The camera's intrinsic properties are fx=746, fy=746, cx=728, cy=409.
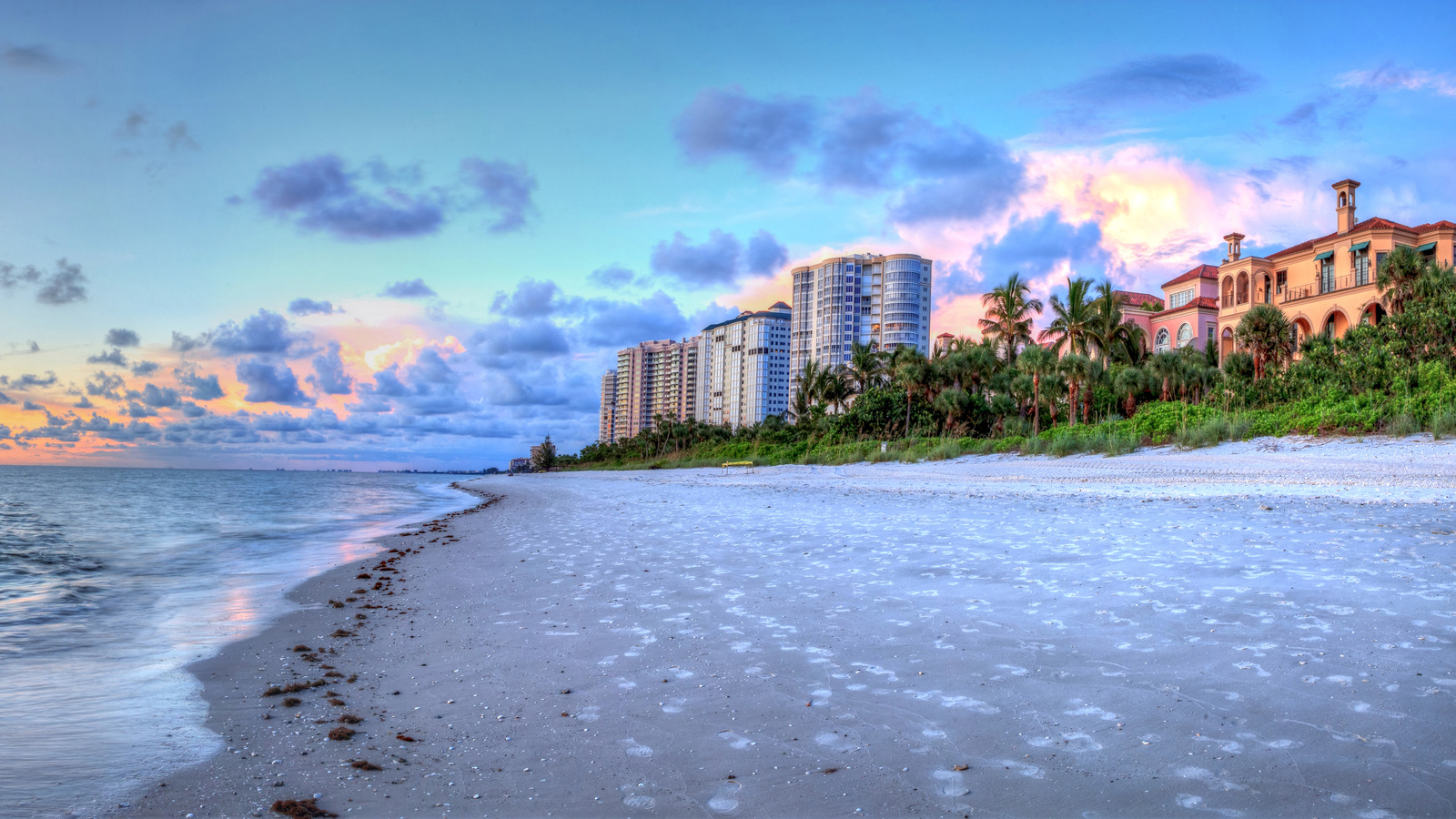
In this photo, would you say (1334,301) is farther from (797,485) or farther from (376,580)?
(376,580)

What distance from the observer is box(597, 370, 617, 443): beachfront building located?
169625mm

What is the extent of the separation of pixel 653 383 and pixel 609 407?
21321mm

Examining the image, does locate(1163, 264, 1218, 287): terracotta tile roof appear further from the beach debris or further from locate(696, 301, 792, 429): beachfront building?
locate(696, 301, 792, 429): beachfront building

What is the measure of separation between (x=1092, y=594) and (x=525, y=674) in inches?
168

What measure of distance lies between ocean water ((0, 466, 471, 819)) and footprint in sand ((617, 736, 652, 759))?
202 cm

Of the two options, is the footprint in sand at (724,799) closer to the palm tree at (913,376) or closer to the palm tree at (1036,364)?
the palm tree at (1036,364)

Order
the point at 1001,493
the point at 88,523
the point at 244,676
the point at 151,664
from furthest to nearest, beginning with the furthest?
the point at 88,523, the point at 1001,493, the point at 151,664, the point at 244,676

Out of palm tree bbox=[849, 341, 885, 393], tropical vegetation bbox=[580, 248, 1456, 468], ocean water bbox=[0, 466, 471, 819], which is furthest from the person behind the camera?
palm tree bbox=[849, 341, 885, 393]

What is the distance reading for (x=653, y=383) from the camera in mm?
156875

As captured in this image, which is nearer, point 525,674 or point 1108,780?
point 1108,780

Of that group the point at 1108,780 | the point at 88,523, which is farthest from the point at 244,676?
the point at 88,523

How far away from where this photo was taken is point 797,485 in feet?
76.7

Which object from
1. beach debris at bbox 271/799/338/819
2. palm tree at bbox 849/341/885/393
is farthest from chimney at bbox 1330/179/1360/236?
beach debris at bbox 271/799/338/819

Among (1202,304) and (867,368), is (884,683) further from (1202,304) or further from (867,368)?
(867,368)
